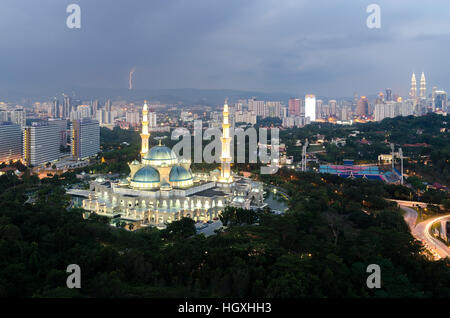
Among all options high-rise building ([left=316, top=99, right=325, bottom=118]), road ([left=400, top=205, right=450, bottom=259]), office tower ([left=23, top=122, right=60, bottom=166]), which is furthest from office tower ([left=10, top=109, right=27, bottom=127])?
high-rise building ([left=316, top=99, right=325, bottom=118])

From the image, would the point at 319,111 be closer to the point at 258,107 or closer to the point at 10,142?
the point at 258,107

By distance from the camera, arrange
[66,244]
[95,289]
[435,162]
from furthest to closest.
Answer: [435,162], [66,244], [95,289]

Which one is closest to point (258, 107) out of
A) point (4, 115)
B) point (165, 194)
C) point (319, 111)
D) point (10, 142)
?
point (319, 111)

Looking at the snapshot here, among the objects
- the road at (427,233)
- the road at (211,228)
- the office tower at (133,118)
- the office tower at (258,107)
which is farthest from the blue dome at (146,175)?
the office tower at (258,107)

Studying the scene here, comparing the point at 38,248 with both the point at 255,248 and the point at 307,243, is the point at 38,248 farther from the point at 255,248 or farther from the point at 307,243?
the point at 307,243

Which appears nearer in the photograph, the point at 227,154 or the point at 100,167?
the point at 227,154
